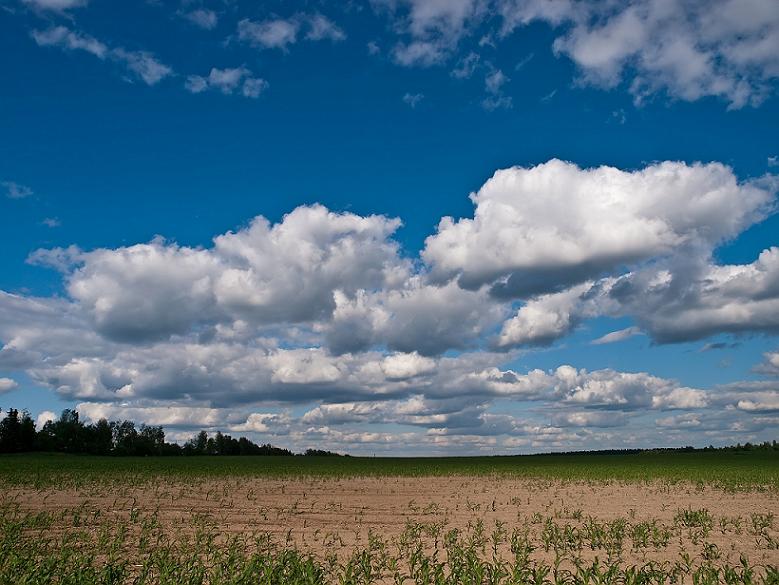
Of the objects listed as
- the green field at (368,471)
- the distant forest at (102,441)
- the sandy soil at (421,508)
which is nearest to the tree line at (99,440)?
the distant forest at (102,441)

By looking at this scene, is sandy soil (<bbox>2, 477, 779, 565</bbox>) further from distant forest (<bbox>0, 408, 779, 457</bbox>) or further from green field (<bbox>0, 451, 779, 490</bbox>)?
distant forest (<bbox>0, 408, 779, 457</bbox>)

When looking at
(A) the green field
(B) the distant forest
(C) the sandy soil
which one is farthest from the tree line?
(C) the sandy soil

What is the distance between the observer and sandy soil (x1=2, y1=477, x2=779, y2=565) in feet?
57.4

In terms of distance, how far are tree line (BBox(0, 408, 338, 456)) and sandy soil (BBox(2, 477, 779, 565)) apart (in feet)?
358

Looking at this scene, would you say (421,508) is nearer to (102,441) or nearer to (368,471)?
(368,471)

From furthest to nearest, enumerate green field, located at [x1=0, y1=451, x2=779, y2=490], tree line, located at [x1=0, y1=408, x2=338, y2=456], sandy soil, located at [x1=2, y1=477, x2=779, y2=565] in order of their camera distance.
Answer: tree line, located at [x1=0, y1=408, x2=338, y2=456], green field, located at [x1=0, y1=451, x2=779, y2=490], sandy soil, located at [x1=2, y1=477, x2=779, y2=565]

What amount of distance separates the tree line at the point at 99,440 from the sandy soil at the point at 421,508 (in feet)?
358

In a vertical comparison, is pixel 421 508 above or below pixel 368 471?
above

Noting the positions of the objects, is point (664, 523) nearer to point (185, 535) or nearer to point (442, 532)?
point (442, 532)

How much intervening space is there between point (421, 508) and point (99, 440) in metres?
146

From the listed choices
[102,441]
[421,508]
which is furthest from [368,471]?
[102,441]

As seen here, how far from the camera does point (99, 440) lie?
152m

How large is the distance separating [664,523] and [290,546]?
1328cm

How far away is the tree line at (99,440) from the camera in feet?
420
